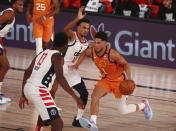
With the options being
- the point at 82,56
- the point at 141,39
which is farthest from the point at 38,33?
the point at 141,39

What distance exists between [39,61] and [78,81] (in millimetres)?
1575

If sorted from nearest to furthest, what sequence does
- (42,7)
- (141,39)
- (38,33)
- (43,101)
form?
(43,101) < (38,33) < (42,7) < (141,39)

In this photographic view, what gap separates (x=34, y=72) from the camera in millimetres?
5516

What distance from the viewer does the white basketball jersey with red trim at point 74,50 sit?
7.14m

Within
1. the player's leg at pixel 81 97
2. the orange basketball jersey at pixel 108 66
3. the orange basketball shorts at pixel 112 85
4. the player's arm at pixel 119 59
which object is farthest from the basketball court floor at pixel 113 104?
the player's arm at pixel 119 59

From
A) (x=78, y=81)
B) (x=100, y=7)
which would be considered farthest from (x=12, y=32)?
(x=78, y=81)

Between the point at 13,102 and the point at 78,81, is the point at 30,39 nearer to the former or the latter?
the point at 13,102

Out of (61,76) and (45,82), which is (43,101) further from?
(61,76)

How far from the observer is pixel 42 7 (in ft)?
33.4

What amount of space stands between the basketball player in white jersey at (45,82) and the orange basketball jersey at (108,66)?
4.03 ft

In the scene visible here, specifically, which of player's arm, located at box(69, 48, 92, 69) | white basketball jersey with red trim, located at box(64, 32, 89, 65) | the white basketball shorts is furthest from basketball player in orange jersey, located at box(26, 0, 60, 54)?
the white basketball shorts

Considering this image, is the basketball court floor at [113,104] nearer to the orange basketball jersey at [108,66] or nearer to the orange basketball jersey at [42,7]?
the orange basketball jersey at [108,66]

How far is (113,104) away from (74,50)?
176cm

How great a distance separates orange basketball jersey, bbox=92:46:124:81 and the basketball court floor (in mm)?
780
